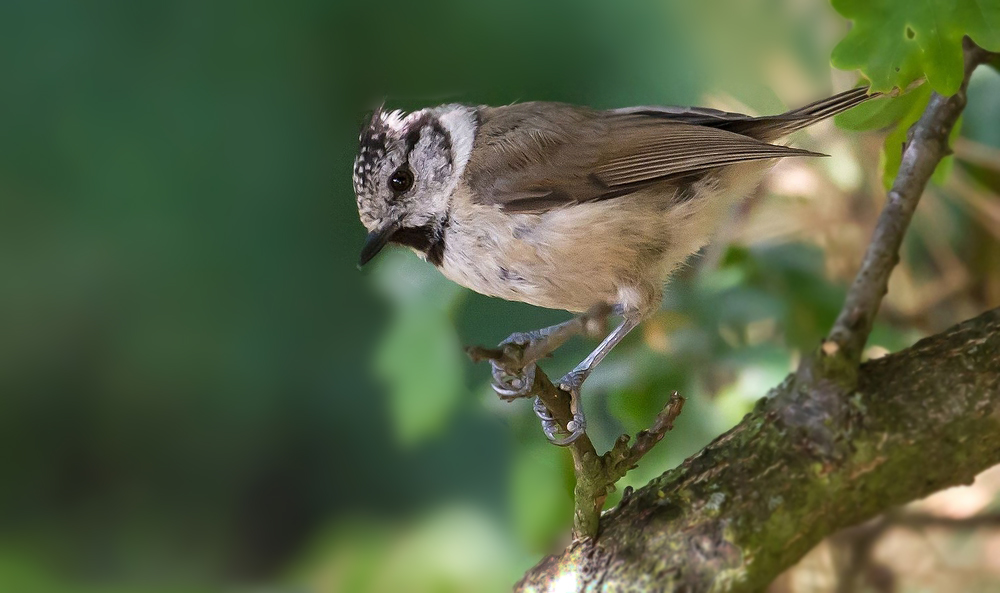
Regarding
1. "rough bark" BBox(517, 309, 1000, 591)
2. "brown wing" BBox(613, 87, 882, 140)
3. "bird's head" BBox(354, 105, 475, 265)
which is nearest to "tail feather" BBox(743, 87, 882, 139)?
"brown wing" BBox(613, 87, 882, 140)

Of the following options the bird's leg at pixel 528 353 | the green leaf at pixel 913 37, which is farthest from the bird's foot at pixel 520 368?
the green leaf at pixel 913 37

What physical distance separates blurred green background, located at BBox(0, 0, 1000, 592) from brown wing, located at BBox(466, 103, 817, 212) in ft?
1.57

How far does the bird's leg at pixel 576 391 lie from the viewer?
40.9 inches

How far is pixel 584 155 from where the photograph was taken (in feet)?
4.38

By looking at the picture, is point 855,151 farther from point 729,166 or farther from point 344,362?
point 344,362

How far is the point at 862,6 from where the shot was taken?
0.94 m

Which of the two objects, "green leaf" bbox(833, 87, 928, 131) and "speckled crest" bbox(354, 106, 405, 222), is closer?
"green leaf" bbox(833, 87, 928, 131)

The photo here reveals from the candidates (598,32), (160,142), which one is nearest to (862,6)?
(598,32)

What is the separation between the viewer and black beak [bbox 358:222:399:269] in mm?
1267

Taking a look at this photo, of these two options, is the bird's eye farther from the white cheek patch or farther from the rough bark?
the rough bark

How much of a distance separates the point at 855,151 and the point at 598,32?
0.65 metres

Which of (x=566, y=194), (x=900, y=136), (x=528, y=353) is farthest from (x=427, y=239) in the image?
(x=900, y=136)

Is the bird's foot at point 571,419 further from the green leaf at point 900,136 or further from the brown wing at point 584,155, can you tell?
the green leaf at point 900,136

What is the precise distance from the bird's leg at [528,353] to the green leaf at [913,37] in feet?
1.40
